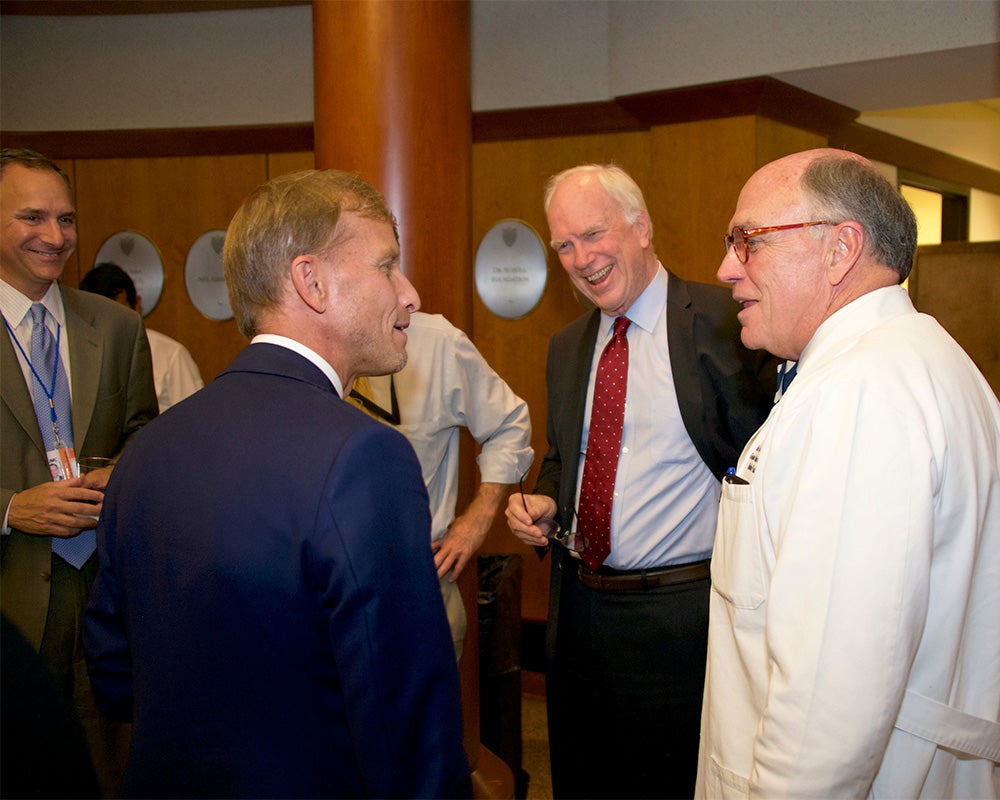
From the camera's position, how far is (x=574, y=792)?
248 cm

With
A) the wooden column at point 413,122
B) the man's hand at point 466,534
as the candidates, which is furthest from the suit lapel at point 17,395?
the wooden column at point 413,122

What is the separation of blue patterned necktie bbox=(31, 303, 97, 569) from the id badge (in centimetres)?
2

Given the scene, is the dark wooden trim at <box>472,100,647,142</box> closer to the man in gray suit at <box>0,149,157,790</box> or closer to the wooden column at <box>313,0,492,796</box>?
the wooden column at <box>313,0,492,796</box>

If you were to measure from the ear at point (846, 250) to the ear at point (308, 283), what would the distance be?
86 centimetres

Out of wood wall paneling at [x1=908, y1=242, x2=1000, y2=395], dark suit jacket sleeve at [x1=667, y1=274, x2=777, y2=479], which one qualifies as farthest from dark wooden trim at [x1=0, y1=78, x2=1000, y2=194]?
dark suit jacket sleeve at [x1=667, y1=274, x2=777, y2=479]

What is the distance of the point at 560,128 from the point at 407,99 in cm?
220

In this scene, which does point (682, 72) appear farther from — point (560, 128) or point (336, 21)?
point (336, 21)

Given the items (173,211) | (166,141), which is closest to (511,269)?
(173,211)

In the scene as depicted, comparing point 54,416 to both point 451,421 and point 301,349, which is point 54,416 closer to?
point 451,421

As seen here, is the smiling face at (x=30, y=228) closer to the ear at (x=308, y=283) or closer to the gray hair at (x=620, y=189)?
the ear at (x=308, y=283)

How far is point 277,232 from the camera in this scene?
4.64 feet

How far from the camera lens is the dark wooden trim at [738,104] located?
4.29 meters

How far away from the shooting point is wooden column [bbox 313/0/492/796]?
2889 millimetres

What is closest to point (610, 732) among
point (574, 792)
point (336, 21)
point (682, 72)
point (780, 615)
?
point (574, 792)
